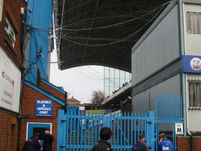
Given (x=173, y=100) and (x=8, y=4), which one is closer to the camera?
(x=8, y=4)

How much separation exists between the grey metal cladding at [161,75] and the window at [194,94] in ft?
2.64

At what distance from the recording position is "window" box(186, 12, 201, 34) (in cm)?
1296

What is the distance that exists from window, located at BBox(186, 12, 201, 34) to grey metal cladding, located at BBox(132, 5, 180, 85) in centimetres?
52

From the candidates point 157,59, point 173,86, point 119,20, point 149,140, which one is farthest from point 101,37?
point 149,140

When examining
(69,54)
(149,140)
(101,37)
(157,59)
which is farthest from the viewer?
(69,54)

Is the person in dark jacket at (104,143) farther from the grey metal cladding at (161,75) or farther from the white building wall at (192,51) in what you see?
the grey metal cladding at (161,75)

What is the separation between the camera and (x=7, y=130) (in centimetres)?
931

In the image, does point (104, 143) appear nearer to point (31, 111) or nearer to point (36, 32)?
point (31, 111)

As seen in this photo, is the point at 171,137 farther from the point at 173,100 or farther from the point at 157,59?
the point at 157,59

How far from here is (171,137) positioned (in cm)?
1223

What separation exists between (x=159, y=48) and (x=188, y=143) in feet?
18.6

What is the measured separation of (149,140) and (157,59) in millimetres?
5985

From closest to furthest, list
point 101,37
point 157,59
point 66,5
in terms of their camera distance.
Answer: point 157,59 → point 66,5 → point 101,37

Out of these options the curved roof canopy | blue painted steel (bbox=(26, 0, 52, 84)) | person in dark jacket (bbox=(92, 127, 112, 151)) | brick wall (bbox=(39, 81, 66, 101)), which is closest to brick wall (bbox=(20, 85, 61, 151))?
blue painted steel (bbox=(26, 0, 52, 84))
